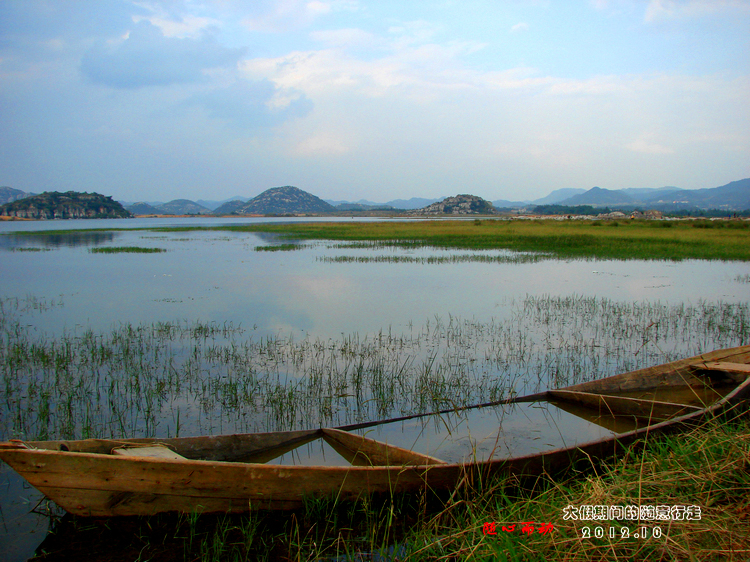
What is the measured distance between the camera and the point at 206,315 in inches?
508

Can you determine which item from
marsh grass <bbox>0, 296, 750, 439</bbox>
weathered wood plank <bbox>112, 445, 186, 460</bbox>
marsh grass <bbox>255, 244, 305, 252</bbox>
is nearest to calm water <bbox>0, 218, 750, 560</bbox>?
marsh grass <bbox>0, 296, 750, 439</bbox>

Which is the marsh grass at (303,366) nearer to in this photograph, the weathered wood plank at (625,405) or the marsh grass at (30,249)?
the weathered wood plank at (625,405)

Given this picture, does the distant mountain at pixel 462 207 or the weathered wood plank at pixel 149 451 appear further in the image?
the distant mountain at pixel 462 207

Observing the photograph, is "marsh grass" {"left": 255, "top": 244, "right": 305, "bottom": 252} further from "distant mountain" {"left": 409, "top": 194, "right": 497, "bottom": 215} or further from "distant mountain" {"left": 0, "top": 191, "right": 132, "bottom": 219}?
"distant mountain" {"left": 409, "top": 194, "right": 497, "bottom": 215}

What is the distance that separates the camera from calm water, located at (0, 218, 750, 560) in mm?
6043

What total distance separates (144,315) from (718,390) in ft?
43.1

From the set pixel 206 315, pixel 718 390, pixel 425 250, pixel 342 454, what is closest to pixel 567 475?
pixel 342 454

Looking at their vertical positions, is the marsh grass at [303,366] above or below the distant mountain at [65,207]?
below

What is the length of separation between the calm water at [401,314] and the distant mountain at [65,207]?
121878mm

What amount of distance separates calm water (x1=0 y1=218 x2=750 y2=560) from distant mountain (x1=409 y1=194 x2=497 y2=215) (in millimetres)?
146658

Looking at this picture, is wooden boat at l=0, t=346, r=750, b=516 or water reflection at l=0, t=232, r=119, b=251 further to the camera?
water reflection at l=0, t=232, r=119, b=251

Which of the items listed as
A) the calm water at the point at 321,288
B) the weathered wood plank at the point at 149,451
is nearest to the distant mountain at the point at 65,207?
the calm water at the point at 321,288

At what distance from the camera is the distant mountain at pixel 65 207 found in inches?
4806

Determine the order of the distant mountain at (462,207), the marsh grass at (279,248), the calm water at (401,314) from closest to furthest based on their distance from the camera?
the calm water at (401,314) → the marsh grass at (279,248) → the distant mountain at (462,207)
